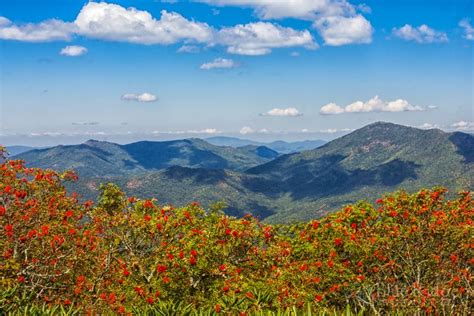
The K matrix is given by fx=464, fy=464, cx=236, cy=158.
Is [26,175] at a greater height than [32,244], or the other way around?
[26,175]

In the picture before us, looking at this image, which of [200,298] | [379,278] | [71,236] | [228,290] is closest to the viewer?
[228,290]

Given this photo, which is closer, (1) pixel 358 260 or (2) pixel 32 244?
(2) pixel 32 244

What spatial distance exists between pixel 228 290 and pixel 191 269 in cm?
246

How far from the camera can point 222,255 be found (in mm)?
21844

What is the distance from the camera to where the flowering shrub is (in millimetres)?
19609

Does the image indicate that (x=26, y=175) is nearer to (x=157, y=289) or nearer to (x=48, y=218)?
(x=48, y=218)

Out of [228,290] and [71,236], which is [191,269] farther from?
[71,236]

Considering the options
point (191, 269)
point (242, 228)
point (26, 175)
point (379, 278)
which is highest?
point (26, 175)

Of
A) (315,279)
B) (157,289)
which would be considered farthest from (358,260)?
(157,289)

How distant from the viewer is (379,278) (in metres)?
24.3

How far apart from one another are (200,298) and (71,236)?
720 cm

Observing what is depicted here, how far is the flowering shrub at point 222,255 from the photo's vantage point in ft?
64.3

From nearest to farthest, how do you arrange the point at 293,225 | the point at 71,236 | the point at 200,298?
the point at 200,298, the point at 71,236, the point at 293,225

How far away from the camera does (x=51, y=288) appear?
64.5ft
